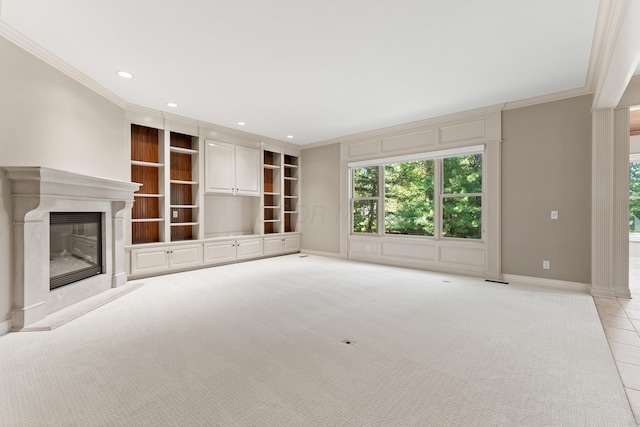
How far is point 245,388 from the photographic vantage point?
186 centimetres

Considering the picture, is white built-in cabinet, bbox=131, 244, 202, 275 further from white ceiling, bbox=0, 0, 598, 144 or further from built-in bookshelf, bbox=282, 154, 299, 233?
built-in bookshelf, bbox=282, 154, 299, 233

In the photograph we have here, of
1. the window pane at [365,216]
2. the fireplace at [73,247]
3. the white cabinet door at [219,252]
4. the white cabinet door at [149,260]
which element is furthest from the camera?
the window pane at [365,216]

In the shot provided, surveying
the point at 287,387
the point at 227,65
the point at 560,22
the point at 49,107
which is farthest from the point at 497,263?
the point at 49,107

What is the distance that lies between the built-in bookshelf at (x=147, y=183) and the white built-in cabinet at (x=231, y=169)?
830 mm

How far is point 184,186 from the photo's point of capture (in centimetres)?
567

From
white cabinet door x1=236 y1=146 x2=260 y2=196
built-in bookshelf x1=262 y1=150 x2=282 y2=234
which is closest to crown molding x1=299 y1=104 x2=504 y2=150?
built-in bookshelf x1=262 y1=150 x2=282 y2=234

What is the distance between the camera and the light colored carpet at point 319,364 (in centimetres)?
162

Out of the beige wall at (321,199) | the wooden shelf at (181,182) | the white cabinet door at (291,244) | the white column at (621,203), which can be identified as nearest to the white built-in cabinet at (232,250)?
the white cabinet door at (291,244)

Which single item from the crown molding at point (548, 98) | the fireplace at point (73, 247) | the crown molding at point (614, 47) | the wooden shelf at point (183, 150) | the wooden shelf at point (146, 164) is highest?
the crown molding at point (548, 98)

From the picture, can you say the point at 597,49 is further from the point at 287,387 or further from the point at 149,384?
the point at 149,384

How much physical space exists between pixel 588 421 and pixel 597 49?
340cm

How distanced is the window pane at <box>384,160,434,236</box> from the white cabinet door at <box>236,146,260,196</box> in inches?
110

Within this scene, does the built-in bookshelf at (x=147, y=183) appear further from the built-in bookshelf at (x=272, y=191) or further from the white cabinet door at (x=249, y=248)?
the built-in bookshelf at (x=272, y=191)

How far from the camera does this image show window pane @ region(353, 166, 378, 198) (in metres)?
6.34
